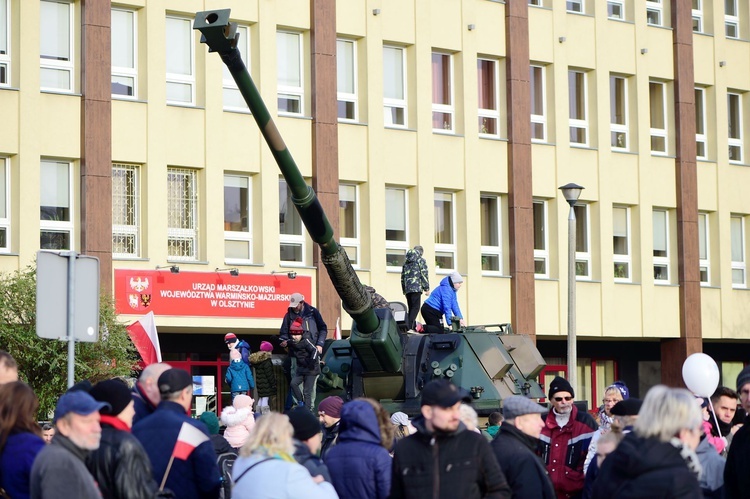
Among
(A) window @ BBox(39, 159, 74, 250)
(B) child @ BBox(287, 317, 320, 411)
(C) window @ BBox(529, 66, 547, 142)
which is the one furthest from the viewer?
(C) window @ BBox(529, 66, 547, 142)

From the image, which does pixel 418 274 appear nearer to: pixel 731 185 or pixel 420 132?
pixel 420 132

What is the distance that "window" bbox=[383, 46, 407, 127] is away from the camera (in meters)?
33.3

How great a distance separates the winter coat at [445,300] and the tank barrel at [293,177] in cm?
212

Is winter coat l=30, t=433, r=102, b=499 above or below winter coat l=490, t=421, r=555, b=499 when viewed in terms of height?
above

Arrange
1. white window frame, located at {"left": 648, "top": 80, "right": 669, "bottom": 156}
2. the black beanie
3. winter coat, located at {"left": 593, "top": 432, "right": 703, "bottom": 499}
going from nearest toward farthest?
winter coat, located at {"left": 593, "top": 432, "right": 703, "bottom": 499} → the black beanie → white window frame, located at {"left": 648, "top": 80, "right": 669, "bottom": 156}

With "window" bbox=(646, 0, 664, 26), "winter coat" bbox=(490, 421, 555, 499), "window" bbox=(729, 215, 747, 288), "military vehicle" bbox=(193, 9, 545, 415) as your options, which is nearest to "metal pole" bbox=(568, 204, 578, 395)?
"military vehicle" bbox=(193, 9, 545, 415)

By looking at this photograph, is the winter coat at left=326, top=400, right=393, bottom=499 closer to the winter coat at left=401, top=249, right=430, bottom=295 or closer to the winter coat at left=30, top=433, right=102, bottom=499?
the winter coat at left=30, top=433, right=102, bottom=499

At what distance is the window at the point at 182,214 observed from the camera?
98.5 feet

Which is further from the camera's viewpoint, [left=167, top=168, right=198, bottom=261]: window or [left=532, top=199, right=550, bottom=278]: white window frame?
[left=532, top=199, right=550, bottom=278]: white window frame

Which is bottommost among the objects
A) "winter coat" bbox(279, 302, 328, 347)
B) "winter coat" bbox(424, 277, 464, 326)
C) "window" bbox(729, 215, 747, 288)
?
"winter coat" bbox(279, 302, 328, 347)

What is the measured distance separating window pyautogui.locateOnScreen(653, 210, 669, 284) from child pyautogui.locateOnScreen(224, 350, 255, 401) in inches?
715

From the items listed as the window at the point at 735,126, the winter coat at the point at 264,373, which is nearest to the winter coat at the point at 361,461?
the winter coat at the point at 264,373

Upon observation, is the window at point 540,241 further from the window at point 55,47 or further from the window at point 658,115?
the window at point 55,47

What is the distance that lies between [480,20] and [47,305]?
926 inches
